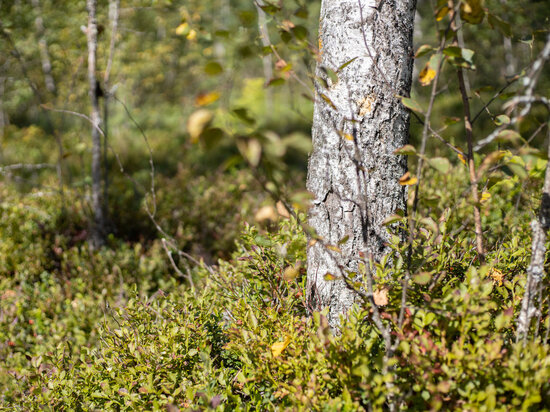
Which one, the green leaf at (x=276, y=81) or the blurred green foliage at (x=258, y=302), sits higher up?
the green leaf at (x=276, y=81)

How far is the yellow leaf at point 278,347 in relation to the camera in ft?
5.14

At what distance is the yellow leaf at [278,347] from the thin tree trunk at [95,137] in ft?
9.79

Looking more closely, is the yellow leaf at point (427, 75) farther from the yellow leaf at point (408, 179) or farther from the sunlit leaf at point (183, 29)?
the sunlit leaf at point (183, 29)

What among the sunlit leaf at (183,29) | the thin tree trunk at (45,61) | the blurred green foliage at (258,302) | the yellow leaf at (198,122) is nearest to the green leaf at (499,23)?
the blurred green foliage at (258,302)

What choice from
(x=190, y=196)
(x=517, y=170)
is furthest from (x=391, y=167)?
(x=190, y=196)

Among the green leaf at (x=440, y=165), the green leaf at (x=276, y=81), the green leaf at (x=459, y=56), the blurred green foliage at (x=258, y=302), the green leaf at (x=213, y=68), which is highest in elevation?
the green leaf at (x=459, y=56)

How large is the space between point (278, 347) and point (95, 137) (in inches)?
133

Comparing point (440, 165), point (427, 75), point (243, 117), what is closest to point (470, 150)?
point (440, 165)

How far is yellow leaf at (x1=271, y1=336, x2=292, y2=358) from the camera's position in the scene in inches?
61.6

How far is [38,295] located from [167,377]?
2.42 meters

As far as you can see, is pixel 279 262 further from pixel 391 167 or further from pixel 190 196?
pixel 190 196

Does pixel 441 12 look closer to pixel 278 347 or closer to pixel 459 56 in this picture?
pixel 459 56

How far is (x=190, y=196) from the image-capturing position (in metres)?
5.61

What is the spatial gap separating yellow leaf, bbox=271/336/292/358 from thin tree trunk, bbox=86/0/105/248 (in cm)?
298
